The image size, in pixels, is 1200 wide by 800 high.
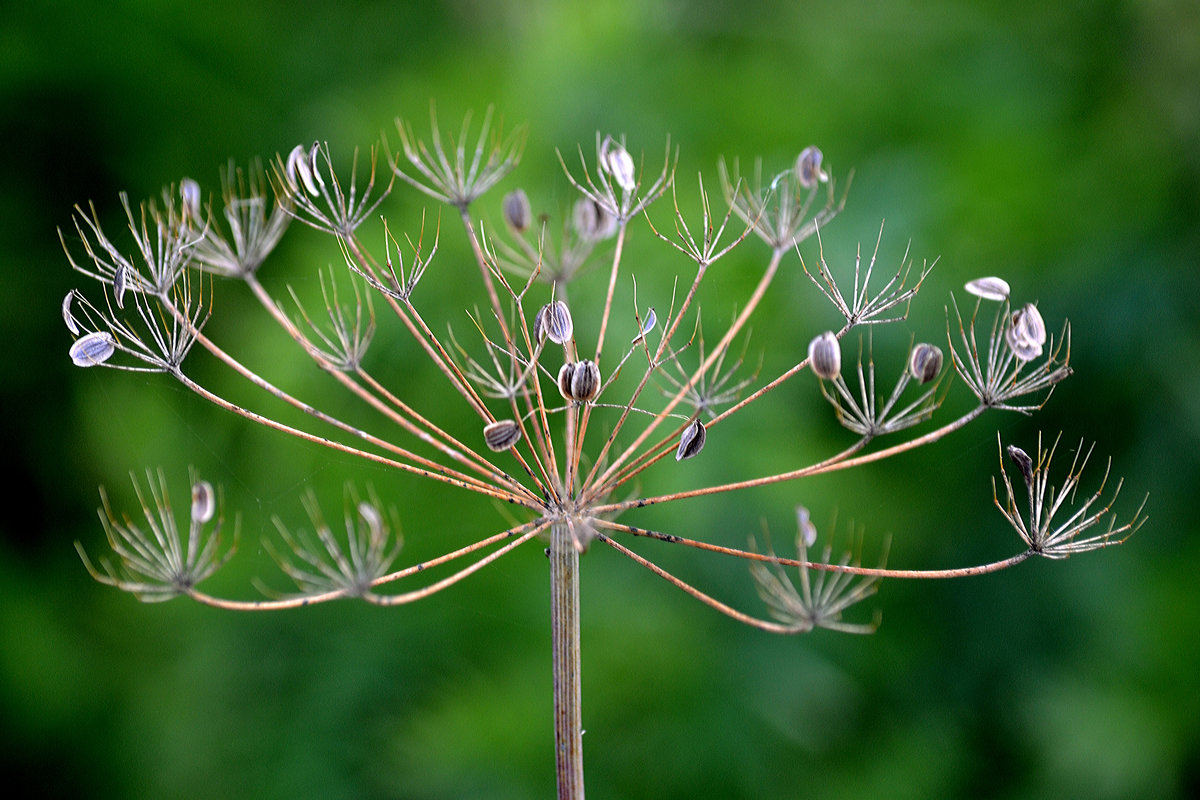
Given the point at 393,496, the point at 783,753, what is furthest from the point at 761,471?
the point at 393,496

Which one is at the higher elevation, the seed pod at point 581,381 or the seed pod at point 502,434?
the seed pod at point 581,381

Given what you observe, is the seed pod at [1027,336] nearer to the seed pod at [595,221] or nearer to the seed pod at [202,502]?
the seed pod at [595,221]

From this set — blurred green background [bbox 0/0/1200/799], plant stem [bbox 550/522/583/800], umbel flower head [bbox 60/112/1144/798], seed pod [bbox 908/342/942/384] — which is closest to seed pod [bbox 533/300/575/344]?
umbel flower head [bbox 60/112/1144/798]

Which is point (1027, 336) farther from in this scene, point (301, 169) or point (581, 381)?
point (301, 169)

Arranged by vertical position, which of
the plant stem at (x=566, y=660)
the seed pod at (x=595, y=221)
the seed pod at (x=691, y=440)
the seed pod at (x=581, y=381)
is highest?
the seed pod at (x=595, y=221)

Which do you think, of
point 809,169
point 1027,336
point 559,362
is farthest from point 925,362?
point 559,362

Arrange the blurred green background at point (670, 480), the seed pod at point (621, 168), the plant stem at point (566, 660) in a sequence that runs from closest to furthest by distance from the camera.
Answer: the plant stem at point (566, 660)
the seed pod at point (621, 168)
the blurred green background at point (670, 480)

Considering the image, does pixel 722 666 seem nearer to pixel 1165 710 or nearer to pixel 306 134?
pixel 1165 710

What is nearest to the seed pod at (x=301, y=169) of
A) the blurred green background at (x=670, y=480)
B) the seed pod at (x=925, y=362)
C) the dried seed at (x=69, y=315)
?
the dried seed at (x=69, y=315)
